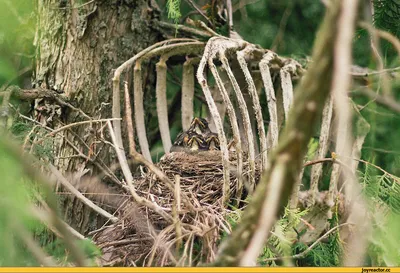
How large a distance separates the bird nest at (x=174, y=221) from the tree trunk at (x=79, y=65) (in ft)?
1.02

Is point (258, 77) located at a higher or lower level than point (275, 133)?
higher

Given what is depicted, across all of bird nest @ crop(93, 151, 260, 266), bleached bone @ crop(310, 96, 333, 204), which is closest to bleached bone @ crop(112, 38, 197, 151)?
bird nest @ crop(93, 151, 260, 266)

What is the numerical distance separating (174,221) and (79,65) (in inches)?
49.6

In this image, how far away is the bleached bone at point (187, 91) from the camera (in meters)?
2.91

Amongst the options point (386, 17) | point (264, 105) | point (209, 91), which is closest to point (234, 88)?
point (209, 91)

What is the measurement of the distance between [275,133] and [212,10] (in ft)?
3.14

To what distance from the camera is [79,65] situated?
8.48 ft

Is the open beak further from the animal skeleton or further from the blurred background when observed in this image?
the blurred background

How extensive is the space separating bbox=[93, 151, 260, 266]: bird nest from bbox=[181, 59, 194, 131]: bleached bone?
396 mm

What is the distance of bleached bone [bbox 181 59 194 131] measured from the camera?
2.91m

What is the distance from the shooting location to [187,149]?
9.42ft

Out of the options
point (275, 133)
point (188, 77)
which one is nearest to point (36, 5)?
point (188, 77)

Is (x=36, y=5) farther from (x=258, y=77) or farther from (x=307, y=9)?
(x=307, y=9)

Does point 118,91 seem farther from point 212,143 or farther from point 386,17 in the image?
point 386,17
